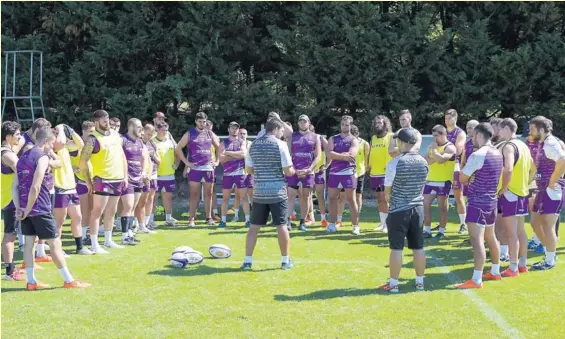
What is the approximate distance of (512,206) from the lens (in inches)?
348

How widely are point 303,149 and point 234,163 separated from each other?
174 centimetres

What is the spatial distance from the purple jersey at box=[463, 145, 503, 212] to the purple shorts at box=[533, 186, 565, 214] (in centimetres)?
158

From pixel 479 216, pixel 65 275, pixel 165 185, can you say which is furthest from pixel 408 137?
pixel 165 185

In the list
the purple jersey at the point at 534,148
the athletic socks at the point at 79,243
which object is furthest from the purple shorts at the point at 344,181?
the athletic socks at the point at 79,243

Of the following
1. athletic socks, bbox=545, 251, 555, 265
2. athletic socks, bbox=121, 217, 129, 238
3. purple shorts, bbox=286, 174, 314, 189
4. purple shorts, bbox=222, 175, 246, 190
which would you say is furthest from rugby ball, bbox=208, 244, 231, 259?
athletic socks, bbox=545, 251, 555, 265

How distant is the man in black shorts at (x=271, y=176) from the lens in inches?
358

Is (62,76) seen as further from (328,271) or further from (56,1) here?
(328,271)

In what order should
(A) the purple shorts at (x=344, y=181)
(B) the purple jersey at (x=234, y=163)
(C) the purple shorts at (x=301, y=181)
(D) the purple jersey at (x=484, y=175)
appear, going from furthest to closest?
1. (B) the purple jersey at (x=234, y=163)
2. (C) the purple shorts at (x=301, y=181)
3. (A) the purple shorts at (x=344, y=181)
4. (D) the purple jersey at (x=484, y=175)

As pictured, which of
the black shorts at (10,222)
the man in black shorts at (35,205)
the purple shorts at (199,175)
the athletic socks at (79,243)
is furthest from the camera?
the purple shorts at (199,175)

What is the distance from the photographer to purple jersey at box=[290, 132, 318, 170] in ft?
43.0

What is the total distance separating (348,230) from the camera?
1298cm

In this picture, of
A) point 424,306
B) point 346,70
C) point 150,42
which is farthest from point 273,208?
point 150,42

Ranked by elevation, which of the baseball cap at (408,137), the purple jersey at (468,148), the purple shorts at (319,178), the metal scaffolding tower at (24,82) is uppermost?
the metal scaffolding tower at (24,82)

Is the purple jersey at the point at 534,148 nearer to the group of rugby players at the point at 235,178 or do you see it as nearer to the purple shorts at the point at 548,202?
the group of rugby players at the point at 235,178
